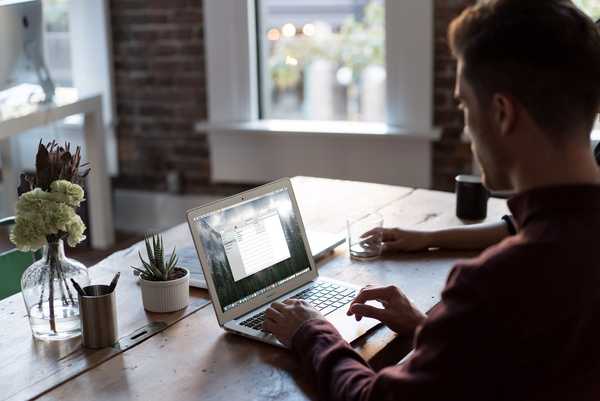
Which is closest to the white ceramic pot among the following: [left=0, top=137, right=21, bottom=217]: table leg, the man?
the man

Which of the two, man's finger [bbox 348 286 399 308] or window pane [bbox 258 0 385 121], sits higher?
window pane [bbox 258 0 385 121]

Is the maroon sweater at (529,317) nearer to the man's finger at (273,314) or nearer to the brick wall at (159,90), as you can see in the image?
the man's finger at (273,314)

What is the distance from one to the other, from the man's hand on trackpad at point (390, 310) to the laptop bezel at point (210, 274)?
0.65 ft

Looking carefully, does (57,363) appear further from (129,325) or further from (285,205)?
(285,205)

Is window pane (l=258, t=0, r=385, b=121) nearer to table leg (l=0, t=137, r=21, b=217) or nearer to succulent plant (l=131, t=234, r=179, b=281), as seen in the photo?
table leg (l=0, t=137, r=21, b=217)

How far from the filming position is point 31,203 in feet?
→ 5.17

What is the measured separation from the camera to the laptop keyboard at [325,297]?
1.74 meters

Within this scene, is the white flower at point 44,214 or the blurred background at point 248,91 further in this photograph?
the blurred background at point 248,91

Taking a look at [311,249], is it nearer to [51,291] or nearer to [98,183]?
[51,291]

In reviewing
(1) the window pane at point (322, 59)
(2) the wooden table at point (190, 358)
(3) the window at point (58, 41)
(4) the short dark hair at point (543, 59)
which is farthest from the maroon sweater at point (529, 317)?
(3) the window at point (58, 41)

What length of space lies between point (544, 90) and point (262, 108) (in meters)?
3.27

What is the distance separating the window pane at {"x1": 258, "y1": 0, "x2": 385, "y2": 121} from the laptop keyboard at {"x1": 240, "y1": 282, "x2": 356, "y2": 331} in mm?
2406

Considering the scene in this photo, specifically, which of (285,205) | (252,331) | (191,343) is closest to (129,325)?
(191,343)

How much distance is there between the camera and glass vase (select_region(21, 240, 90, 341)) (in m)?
1.65
